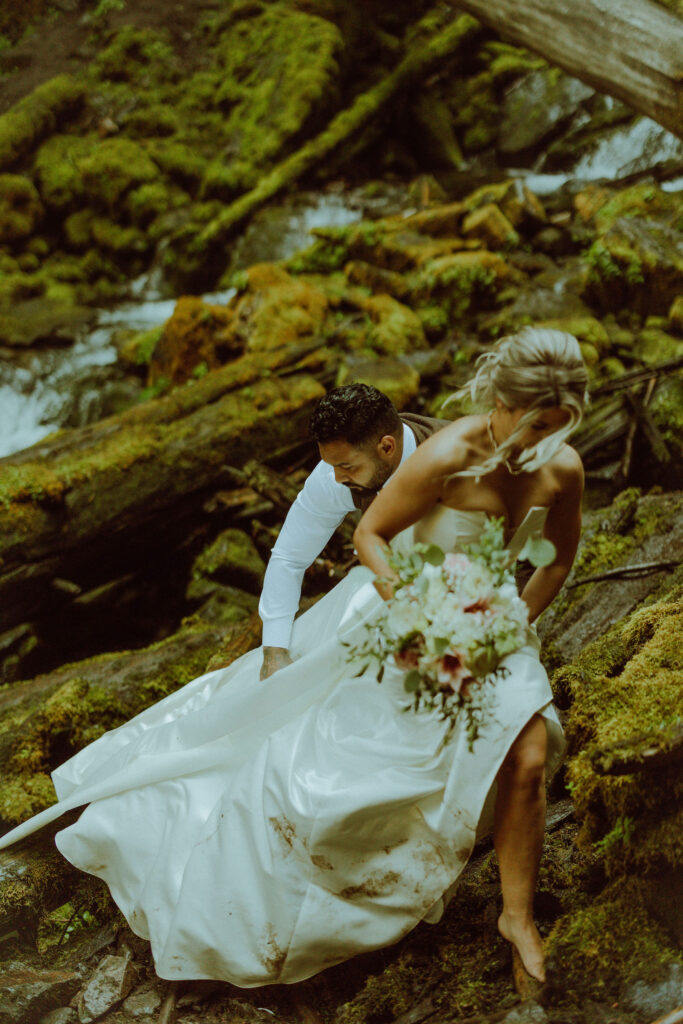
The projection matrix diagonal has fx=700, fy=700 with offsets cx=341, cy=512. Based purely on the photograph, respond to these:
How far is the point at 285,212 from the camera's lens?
8938 mm

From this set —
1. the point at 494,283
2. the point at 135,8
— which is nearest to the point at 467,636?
the point at 494,283

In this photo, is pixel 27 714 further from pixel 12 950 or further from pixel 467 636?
pixel 467 636

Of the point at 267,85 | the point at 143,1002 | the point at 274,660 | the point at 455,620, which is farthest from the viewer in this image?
the point at 267,85

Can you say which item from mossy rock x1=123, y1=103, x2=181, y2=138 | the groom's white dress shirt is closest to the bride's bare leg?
the groom's white dress shirt

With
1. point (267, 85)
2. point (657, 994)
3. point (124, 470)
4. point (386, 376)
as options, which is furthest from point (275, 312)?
point (267, 85)

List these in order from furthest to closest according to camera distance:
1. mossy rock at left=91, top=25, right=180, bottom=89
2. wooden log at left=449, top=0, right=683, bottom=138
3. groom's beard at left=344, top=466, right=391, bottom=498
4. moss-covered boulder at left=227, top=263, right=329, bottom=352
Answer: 1. mossy rock at left=91, top=25, right=180, bottom=89
2. moss-covered boulder at left=227, top=263, right=329, bottom=352
3. wooden log at left=449, top=0, right=683, bottom=138
4. groom's beard at left=344, top=466, right=391, bottom=498

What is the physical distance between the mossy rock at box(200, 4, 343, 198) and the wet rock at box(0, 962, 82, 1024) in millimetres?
9288

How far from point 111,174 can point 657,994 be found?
34.8 ft

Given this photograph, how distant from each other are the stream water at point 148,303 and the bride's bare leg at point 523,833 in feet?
19.1

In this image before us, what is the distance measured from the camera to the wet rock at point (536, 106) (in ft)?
31.0

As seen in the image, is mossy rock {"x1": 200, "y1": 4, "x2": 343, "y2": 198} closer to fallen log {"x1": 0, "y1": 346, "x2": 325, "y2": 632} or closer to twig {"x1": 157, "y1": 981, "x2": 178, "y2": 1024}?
fallen log {"x1": 0, "y1": 346, "x2": 325, "y2": 632}

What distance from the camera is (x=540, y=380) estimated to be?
172 cm

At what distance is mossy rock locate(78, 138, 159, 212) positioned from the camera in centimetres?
959

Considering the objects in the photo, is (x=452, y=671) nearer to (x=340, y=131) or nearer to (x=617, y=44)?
(x=617, y=44)
